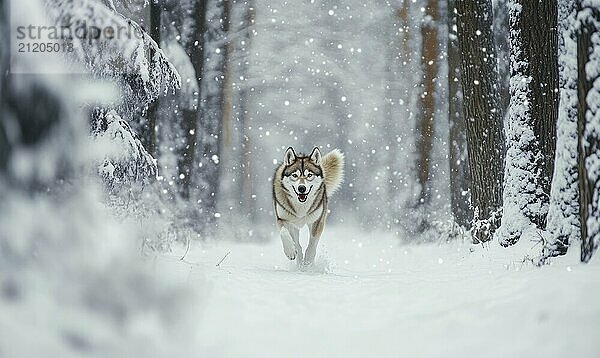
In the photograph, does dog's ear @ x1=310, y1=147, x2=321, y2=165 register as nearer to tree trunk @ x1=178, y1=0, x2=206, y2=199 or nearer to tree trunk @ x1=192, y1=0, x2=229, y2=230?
tree trunk @ x1=178, y1=0, x2=206, y2=199

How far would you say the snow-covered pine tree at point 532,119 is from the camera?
23.8 feet

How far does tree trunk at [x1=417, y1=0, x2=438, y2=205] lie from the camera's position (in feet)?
Answer: 43.8

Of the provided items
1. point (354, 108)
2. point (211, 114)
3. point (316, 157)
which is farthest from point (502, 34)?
point (316, 157)

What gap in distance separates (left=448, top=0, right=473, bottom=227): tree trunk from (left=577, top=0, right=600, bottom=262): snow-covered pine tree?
578 centimetres

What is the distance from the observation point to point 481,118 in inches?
343

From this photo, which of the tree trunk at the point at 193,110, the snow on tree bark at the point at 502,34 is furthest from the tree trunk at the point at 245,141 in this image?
the snow on tree bark at the point at 502,34

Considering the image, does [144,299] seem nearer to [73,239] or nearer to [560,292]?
[73,239]

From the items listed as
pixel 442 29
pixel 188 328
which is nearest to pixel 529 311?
pixel 188 328

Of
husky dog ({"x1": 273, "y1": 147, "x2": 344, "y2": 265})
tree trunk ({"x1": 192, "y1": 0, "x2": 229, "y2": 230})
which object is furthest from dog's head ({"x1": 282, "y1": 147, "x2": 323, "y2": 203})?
tree trunk ({"x1": 192, "y1": 0, "x2": 229, "y2": 230})

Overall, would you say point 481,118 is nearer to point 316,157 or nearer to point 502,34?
point 316,157

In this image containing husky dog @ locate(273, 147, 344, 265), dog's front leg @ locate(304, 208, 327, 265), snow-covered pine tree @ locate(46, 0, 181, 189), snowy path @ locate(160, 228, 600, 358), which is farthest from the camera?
husky dog @ locate(273, 147, 344, 265)

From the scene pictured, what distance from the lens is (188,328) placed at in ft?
12.2

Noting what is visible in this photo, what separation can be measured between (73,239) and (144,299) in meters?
0.54

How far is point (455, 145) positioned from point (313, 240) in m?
5.88
